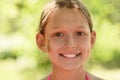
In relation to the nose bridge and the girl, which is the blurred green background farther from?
the nose bridge

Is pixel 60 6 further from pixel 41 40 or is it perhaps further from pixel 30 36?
pixel 30 36

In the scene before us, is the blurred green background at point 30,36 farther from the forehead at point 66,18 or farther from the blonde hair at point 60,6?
the forehead at point 66,18

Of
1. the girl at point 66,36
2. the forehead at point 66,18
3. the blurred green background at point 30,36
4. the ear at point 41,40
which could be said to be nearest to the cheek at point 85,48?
the girl at point 66,36

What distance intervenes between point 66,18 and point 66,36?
115 millimetres

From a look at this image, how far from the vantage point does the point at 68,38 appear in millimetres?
2514

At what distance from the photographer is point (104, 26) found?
4668mm

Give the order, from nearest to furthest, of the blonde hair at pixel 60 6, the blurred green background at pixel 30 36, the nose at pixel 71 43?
the nose at pixel 71 43, the blonde hair at pixel 60 6, the blurred green background at pixel 30 36

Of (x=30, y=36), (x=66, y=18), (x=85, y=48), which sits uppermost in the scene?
(x=66, y=18)

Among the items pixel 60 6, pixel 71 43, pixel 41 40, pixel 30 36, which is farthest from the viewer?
pixel 30 36

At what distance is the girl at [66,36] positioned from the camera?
8.29 feet

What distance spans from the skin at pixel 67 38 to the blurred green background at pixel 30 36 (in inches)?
64.6

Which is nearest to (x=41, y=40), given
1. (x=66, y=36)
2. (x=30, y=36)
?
(x=66, y=36)

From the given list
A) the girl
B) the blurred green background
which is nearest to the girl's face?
the girl

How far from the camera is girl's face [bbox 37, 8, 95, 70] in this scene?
252 cm
